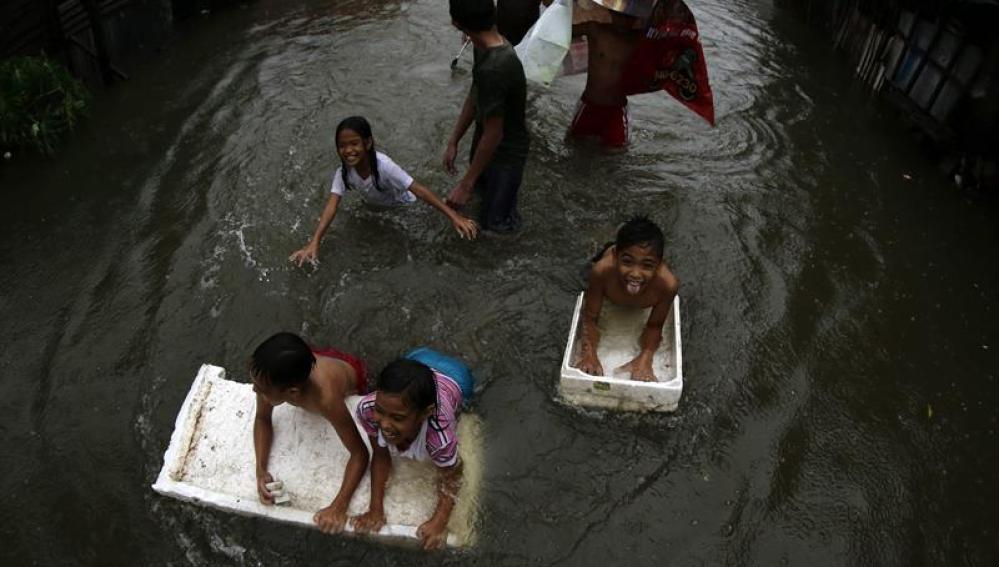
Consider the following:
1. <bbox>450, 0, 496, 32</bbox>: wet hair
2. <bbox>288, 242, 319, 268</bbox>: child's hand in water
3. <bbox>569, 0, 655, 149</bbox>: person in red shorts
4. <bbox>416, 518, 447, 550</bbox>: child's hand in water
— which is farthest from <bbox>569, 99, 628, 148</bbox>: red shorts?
<bbox>416, 518, 447, 550</bbox>: child's hand in water

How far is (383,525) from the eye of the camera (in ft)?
10.1

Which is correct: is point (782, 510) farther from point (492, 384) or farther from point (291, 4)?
point (291, 4)

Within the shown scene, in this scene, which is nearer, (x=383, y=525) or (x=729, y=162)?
(x=383, y=525)

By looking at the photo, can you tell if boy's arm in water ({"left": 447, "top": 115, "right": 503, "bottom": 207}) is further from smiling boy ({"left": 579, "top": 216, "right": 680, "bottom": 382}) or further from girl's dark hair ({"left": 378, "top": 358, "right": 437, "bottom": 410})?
girl's dark hair ({"left": 378, "top": 358, "right": 437, "bottom": 410})

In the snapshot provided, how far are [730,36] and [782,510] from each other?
6.06m

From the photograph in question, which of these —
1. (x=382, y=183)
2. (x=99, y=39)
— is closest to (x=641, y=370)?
(x=382, y=183)

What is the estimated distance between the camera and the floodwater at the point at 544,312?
10.6ft

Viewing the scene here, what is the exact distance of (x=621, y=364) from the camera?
3.83m

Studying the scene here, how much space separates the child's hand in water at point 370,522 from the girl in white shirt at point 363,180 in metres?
1.73

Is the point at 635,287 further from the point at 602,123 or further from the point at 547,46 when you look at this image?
the point at 602,123

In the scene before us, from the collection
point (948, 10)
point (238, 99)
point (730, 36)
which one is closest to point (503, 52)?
point (238, 99)

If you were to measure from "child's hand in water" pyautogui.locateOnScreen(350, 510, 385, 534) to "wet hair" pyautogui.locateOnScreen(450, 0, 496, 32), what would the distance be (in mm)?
2502

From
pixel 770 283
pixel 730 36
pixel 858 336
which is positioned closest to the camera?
pixel 858 336

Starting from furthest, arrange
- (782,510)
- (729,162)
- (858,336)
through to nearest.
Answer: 1. (729,162)
2. (858,336)
3. (782,510)
